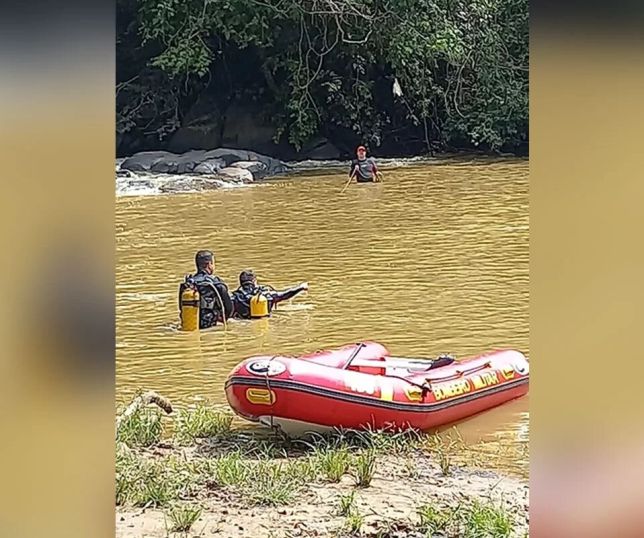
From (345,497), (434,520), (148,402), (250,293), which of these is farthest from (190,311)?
(434,520)

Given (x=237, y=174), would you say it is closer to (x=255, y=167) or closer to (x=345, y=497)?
(x=255, y=167)

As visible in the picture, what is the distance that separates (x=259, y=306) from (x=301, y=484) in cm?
130

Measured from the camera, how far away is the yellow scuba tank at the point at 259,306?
143 inches

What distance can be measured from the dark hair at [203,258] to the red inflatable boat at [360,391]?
120 centimetres

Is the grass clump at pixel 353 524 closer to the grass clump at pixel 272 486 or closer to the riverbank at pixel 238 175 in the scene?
the grass clump at pixel 272 486

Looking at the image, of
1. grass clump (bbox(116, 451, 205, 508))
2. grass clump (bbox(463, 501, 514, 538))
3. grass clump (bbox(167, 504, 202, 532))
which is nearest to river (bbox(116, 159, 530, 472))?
grass clump (bbox(116, 451, 205, 508))

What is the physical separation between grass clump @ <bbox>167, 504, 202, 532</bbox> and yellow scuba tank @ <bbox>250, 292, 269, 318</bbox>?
147 cm
